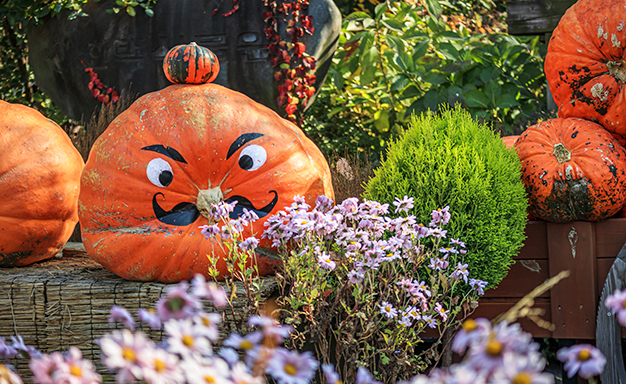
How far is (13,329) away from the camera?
211cm

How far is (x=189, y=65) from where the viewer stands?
234cm

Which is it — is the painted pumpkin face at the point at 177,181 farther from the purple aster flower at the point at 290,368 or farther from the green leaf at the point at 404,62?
the green leaf at the point at 404,62

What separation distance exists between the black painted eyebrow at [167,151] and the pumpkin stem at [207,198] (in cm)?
→ 15

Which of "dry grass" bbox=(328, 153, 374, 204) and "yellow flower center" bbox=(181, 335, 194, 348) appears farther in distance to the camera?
"dry grass" bbox=(328, 153, 374, 204)

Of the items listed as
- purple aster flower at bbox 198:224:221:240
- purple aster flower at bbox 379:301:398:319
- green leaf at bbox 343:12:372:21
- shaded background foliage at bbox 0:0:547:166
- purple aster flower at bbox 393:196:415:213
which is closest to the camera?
purple aster flower at bbox 379:301:398:319

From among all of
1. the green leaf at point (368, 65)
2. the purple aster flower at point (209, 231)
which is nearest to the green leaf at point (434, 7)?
the green leaf at point (368, 65)

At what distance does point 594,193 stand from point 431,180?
0.68 metres

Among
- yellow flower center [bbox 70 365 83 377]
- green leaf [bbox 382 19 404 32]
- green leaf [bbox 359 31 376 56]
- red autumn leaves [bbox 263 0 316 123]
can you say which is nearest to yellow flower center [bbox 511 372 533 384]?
yellow flower center [bbox 70 365 83 377]

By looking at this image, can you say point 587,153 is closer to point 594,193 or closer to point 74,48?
point 594,193

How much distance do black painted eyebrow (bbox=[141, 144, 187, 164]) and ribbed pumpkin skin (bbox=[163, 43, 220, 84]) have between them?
40 centimetres

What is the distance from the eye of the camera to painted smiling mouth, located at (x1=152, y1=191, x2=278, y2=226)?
7.07 feet

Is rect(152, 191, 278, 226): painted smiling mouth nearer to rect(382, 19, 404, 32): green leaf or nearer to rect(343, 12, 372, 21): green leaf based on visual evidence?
rect(382, 19, 404, 32): green leaf

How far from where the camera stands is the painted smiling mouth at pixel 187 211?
7.07 ft

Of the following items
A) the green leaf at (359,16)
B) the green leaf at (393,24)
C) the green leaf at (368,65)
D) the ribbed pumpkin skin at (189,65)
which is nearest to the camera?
the ribbed pumpkin skin at (189,65)
